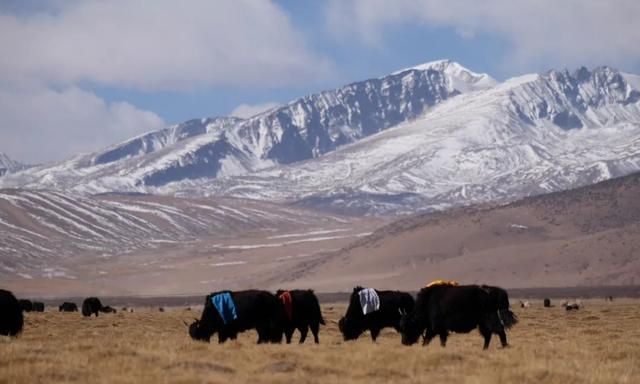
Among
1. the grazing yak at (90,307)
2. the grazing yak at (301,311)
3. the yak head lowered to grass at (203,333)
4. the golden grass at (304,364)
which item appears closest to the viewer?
the golden grass at (304,364)

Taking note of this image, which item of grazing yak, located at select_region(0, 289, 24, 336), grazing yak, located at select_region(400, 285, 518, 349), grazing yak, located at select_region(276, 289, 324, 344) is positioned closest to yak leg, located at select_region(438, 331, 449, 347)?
grazing yak, located at select_region(400, 285, 518, 349)

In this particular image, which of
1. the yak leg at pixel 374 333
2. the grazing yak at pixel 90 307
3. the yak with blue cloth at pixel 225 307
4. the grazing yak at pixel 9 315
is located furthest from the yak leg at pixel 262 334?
the grazing yak at pixel 90 307

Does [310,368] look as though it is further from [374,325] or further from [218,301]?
[374,325]

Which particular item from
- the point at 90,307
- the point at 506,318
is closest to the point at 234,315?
the point at 506,318

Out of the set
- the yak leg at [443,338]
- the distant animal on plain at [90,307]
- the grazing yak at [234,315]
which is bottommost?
the yak leg at [443,338]

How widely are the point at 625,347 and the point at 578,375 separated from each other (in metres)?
7.75

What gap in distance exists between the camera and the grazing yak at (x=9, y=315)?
2850 centimetres

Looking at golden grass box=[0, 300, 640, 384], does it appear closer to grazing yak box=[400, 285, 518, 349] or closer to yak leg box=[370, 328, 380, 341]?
grazing yak box=[400, 285, 518, 349]

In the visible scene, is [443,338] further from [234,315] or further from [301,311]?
[234,315]

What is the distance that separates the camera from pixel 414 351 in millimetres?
24094

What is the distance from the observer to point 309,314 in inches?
1236

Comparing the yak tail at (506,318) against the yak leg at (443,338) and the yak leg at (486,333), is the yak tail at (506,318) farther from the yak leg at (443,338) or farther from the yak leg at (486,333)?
the yak leg at (443,338)

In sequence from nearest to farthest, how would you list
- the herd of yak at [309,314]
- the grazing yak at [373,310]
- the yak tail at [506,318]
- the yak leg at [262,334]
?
the herd of yak at [309,314] → the yak tail at [506,318] → the yak leg at [262,334] → the grazing yak at [373,310]

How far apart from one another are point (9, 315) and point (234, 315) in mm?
6171
